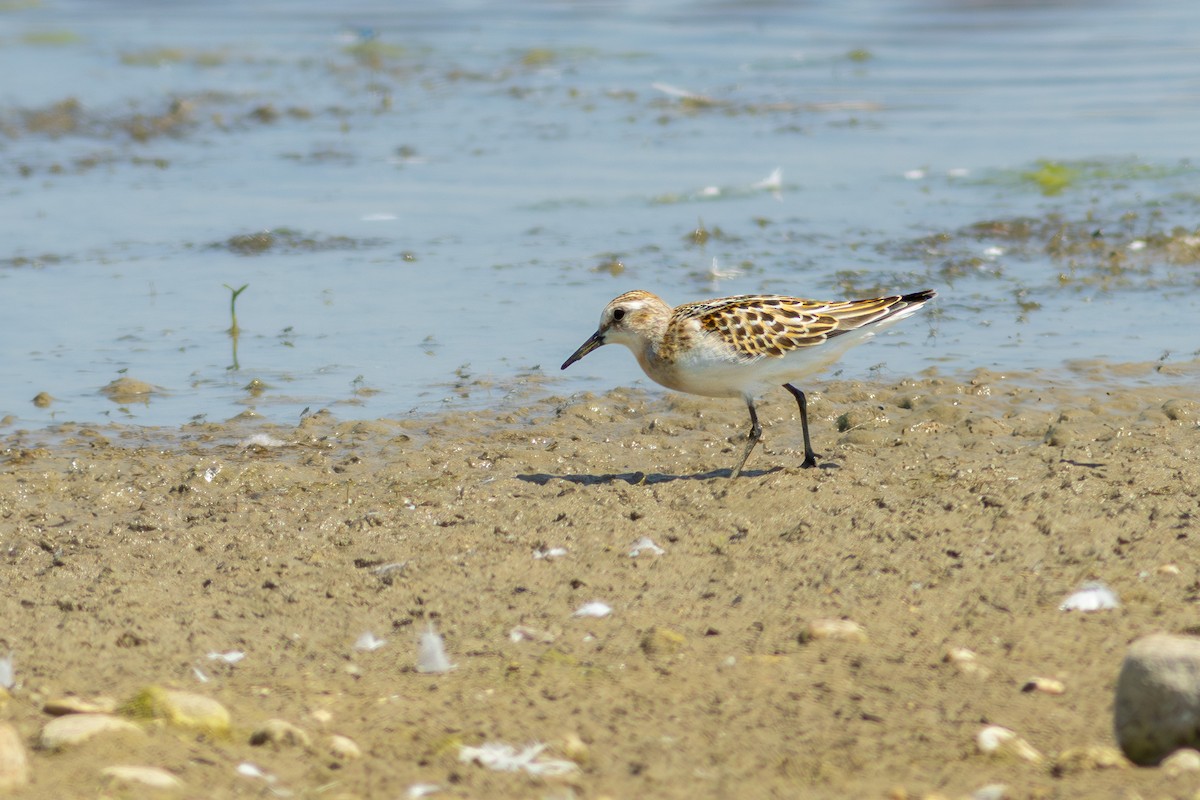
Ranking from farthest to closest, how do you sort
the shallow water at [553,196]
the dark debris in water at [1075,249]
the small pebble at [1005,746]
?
the dark debris in water at [1075,249], the shallow water at [553,196], the small pebble at [1005,746]

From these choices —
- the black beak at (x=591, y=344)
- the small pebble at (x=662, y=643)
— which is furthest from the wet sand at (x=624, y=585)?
the black beak at (x=591, y=344)

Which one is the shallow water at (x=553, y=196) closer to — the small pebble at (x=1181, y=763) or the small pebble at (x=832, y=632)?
the small pebble at (x=832, y=632)

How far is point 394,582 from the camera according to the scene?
20.2 feet

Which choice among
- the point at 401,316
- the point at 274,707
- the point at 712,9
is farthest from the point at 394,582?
the point at 712,9

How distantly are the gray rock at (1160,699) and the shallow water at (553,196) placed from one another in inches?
197

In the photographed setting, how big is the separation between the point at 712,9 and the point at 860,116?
829 centimetres

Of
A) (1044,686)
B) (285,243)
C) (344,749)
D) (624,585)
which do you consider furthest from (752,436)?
(285,243)

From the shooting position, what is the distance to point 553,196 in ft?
44.8

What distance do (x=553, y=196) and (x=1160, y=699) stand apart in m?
9.94

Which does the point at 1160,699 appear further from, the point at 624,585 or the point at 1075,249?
the point at 1075,249

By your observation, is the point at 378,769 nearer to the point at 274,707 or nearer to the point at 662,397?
the point at 274,707

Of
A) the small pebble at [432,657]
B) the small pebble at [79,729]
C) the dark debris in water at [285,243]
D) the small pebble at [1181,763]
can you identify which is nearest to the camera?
the small pebble at [1181,763]

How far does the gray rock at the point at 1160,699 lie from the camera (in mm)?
4238

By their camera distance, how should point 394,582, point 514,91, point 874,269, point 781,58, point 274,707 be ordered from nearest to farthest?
point 274,707, point 394,582, point 874,269, point 514,91, point 781,58
